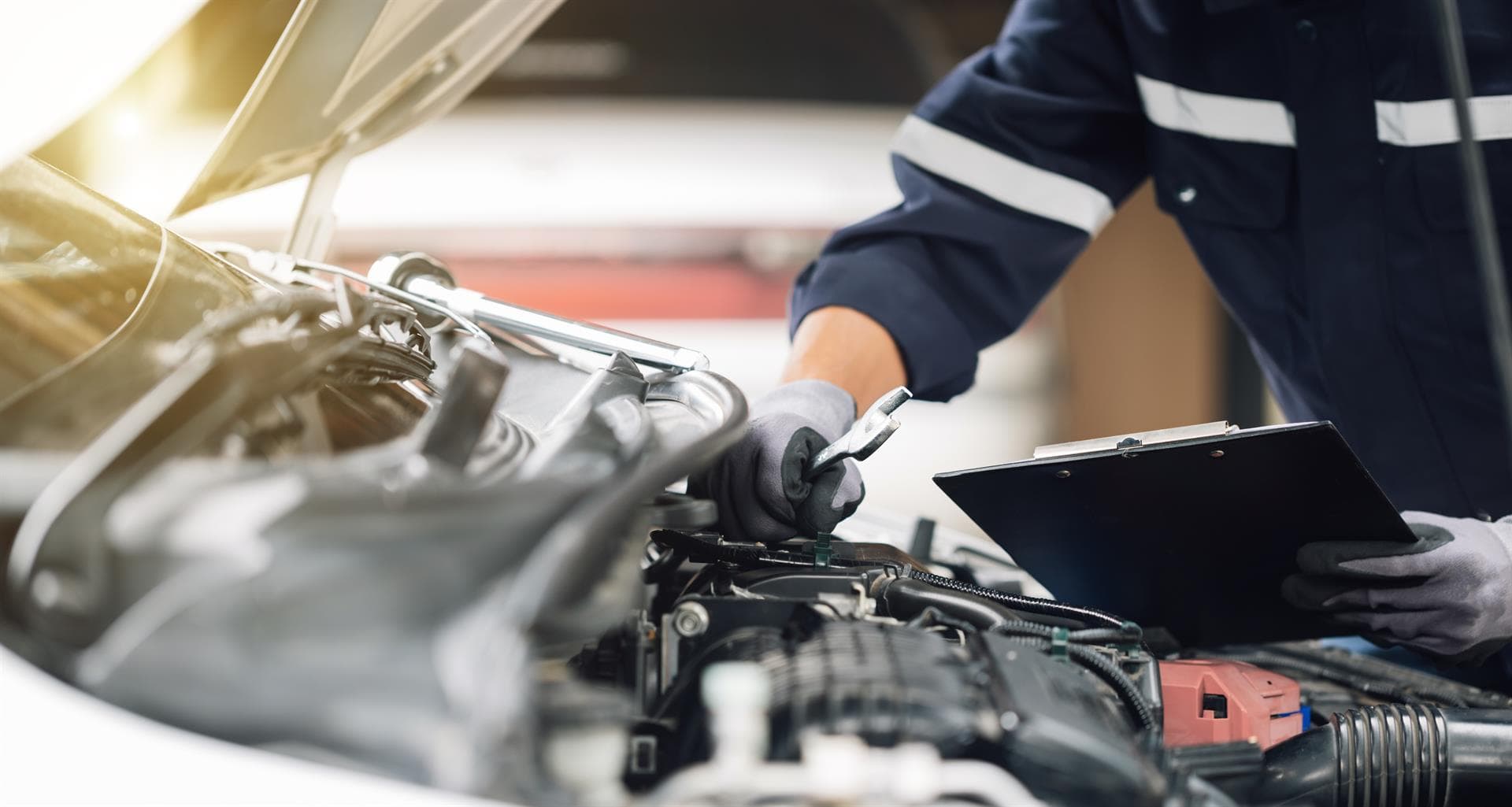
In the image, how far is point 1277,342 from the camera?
139cm

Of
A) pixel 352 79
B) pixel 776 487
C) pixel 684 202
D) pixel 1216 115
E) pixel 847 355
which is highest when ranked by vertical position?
pixel 684 202

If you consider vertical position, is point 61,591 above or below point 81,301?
below

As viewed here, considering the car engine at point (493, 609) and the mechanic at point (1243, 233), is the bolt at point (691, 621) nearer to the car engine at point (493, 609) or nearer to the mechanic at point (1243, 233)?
the car engine at point (493, 609)

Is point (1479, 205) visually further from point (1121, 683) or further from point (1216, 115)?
point (1216, 115)

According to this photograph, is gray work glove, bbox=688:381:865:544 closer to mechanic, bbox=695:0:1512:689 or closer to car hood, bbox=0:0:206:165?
mechanic, bbox=695:0:1512:689

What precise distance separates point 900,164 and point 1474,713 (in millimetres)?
918

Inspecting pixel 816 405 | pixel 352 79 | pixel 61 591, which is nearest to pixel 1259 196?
pixel 816 405

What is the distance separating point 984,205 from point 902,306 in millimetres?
180

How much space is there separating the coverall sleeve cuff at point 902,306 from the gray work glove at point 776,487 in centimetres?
35

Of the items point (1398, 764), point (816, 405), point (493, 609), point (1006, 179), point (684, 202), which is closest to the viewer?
point (493, 609)

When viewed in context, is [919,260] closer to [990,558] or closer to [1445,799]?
[990,558]

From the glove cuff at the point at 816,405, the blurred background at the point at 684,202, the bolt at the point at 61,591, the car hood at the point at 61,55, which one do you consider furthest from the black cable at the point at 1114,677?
the blurred background at the point at 684,202

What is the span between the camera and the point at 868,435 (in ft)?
2.88

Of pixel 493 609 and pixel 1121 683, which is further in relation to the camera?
pixel 1121 683
